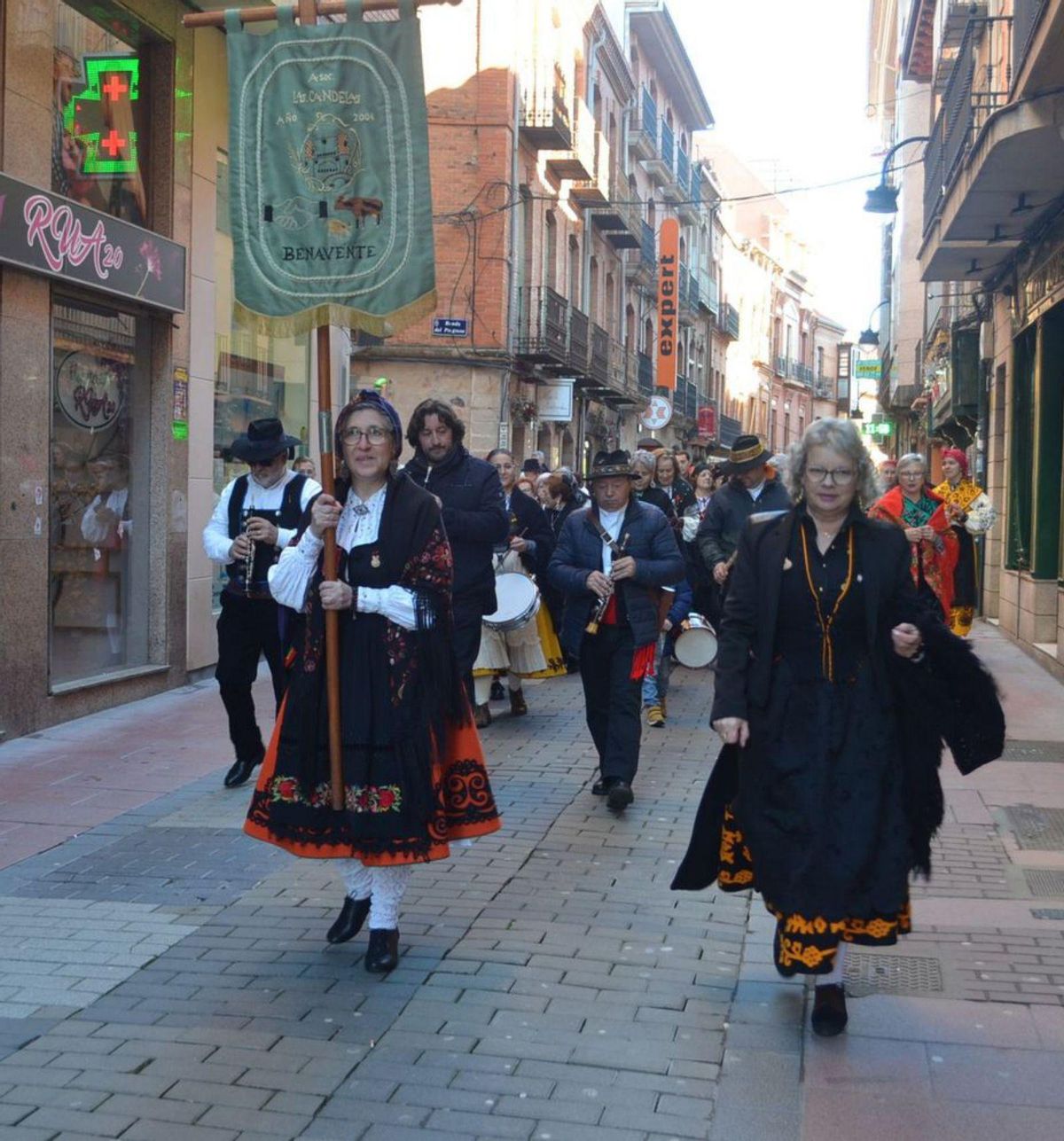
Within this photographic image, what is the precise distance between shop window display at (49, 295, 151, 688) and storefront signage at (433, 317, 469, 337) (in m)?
14.1

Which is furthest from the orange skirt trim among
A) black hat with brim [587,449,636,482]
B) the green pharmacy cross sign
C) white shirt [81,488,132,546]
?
the green pharmacy cross sign

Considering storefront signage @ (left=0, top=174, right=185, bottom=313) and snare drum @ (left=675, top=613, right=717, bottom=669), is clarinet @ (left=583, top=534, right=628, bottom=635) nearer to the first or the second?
snare drum @ (left=675, top=613, right=717, bottom=669)

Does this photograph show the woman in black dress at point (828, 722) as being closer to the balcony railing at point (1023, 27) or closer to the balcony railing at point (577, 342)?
the balcony railing at point (1023, 27)

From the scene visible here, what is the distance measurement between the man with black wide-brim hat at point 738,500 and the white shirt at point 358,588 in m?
5.25

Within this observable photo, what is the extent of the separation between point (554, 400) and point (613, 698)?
21.9 m

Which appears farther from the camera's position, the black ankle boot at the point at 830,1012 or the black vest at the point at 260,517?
the black vest at the point at 260,517

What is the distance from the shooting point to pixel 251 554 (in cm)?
763

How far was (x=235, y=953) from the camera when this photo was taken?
5215mm

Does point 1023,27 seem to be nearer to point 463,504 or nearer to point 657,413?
point 463,504

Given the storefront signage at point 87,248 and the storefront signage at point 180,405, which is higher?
the storefront signage at point 87,248

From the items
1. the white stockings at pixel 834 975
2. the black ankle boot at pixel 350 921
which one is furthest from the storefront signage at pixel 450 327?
the white stockings at pixel 834 975

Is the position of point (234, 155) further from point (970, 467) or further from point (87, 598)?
point (970, 467)

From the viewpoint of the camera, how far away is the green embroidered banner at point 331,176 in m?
5.50

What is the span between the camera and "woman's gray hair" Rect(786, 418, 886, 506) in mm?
4660
